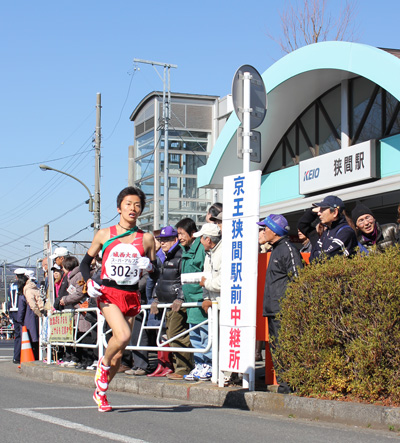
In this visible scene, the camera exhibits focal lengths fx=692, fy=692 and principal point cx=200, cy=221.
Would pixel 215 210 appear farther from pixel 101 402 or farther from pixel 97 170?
pixel 97 170

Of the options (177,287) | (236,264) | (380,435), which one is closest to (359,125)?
(177,287)

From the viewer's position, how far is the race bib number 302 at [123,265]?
6.59m

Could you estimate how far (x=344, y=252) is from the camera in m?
7.07

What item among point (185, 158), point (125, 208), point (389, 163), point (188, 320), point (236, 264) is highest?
point (185, 158)

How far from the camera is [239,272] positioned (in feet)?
25.2

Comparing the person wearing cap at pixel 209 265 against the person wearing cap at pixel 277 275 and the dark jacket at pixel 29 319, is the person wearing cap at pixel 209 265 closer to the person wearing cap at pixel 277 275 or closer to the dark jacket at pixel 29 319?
the person wearing cap at pixel 277 275

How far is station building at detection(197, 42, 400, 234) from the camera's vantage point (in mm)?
14891

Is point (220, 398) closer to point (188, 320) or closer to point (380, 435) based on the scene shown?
point (188, 320)

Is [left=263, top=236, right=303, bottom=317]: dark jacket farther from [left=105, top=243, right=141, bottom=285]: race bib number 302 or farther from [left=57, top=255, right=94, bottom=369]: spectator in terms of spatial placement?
[left=57, top=255, right=94, bottom=369]: spectator

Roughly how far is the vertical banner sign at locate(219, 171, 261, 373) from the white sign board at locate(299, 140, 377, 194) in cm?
811

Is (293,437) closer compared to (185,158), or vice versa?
(293,437)

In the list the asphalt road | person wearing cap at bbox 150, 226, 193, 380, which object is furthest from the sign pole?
the asphalt road

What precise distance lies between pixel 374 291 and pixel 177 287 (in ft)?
12.7

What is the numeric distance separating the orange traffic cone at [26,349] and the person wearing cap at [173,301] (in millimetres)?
5085
